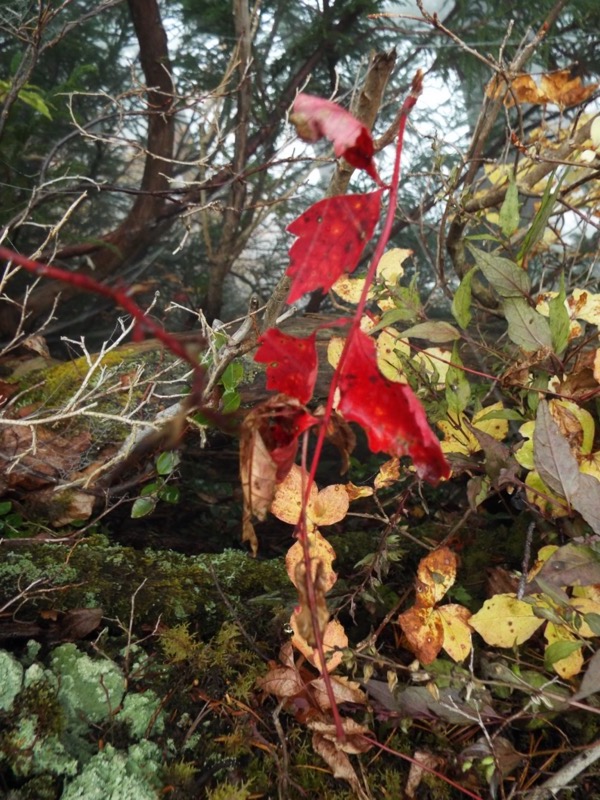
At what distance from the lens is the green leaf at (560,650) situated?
83cm

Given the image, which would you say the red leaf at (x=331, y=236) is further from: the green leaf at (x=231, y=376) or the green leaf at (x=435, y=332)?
the green leaf at (x=231, y=376)

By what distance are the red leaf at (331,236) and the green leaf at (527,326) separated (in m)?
0.47

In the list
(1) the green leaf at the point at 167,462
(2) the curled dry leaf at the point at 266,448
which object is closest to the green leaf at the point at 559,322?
(2) the curled dry leaf at the point at 266,448

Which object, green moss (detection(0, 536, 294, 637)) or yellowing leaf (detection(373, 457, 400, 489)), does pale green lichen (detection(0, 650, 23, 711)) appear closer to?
green moss (detection(0, 536, 294, 637))

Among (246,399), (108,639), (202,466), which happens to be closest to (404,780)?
(108,639)

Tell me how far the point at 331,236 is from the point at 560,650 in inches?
25.1

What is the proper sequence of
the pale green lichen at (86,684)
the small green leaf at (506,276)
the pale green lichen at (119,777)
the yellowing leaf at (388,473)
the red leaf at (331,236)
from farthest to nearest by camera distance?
the yellowing leaf at (388,473)
the small green leaf at (506,276)
the pale green lichen at (86,684)
the pale green lichen at (119,777)
the red leaf at (331,236)

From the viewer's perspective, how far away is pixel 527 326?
960 millimetres

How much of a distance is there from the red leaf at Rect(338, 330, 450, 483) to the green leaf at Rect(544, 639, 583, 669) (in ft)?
1.46

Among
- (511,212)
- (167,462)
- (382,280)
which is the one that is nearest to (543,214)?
(511,212)

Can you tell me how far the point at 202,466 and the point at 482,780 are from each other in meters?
1.20

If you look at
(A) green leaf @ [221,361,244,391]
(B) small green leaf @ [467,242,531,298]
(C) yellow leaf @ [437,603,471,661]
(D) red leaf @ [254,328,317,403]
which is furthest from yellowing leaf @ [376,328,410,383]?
(D) red leaf @ [254,328,317,403]

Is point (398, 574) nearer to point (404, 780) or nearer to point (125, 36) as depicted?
point (404, 780)

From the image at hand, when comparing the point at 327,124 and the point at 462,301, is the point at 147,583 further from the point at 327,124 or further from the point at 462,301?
the point at 327,124
